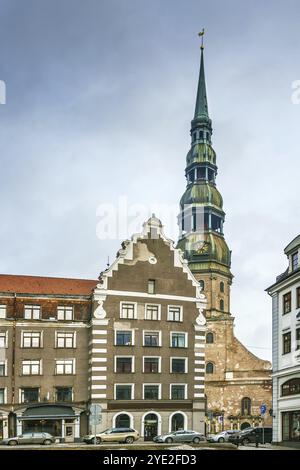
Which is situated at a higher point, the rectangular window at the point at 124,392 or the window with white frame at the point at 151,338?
the window with white frame at the point at 151,338

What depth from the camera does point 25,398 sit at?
61219 mm

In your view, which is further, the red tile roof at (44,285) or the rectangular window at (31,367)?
the red tile roof at (44,285)

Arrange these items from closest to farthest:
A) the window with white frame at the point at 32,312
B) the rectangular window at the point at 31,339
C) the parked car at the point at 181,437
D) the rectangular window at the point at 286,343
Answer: the rectangular window at the point at 286,343, the parked car at the point at 181,437, the rectangular window at the point at 31,339, the window with white frame at the point at 32,312

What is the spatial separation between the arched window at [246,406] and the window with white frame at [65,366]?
3713cm

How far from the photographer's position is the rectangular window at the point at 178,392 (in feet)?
211

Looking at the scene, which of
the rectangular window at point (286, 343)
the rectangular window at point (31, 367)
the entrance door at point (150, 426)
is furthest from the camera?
the entrance door at point (150, 426)

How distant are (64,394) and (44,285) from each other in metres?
10.1

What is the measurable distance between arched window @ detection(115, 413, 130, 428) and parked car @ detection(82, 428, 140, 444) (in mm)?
4008

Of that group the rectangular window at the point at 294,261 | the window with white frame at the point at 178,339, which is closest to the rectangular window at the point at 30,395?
the window with white frame at the point at 178,339

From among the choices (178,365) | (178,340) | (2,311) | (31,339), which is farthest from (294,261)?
(2,311)

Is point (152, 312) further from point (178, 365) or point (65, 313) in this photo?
point (65, 313)

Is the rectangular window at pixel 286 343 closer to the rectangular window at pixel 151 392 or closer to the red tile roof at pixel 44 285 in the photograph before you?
the rectangular window at pixel 151 392

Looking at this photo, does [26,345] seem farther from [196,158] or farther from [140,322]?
[196,158]
